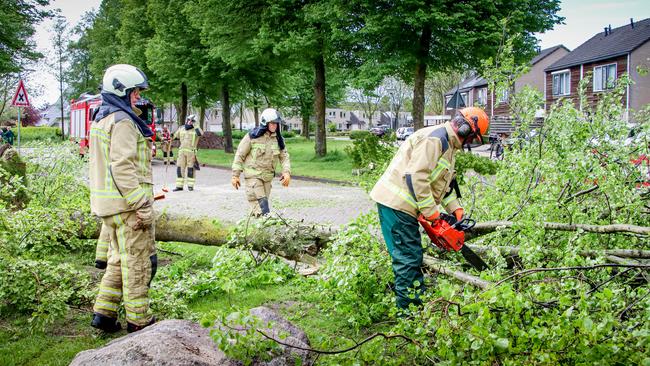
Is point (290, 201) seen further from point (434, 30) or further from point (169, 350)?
point (169, 350)

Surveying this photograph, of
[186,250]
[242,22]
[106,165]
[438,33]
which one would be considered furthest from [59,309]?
[242,22]

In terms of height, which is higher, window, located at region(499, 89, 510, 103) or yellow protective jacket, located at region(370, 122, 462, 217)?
window, located at region(499, 89, 510, 103)

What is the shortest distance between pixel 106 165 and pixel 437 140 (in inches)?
94.4

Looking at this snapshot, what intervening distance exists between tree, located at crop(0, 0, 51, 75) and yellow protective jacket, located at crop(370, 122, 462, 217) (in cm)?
2485

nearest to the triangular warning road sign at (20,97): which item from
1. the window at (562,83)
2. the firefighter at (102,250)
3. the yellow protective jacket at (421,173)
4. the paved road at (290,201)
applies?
the paved road at (290,201)

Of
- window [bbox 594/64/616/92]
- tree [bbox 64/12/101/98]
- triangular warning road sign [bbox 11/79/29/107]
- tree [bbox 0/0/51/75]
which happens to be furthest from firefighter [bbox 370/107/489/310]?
tree [bbox 64/12/101/98]

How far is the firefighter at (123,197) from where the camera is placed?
4.10 meters

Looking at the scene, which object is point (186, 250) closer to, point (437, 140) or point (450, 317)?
point (437, 140)

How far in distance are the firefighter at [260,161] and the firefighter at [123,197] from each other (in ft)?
10.9

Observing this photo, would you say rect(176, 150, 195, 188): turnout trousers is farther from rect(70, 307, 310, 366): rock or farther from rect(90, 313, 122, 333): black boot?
rect(70, 307, 310, 366): rock

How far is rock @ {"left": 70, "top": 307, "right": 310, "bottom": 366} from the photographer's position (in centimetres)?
287

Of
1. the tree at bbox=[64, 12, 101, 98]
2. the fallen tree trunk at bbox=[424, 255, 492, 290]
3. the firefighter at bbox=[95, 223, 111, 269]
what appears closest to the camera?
the fallen tree trunk at bbox=[424, 255, 492, 290]

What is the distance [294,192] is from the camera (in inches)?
528

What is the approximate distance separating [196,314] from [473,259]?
211 cm
